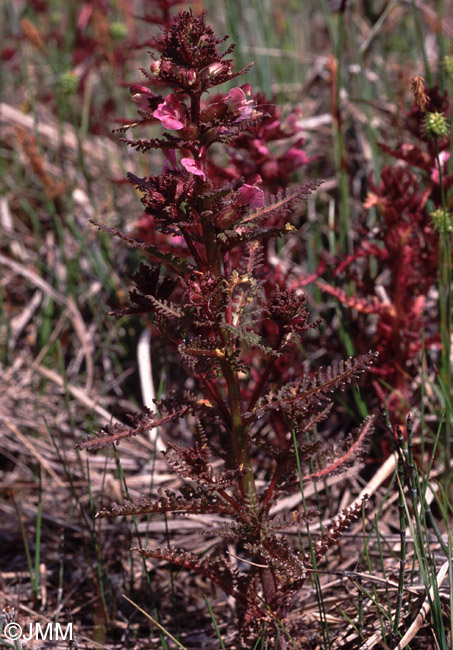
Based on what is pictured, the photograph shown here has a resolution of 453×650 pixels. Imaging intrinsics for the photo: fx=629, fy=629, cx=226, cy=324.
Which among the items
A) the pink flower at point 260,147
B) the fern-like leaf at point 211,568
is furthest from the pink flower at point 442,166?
the fern-like leaf at point 211,568

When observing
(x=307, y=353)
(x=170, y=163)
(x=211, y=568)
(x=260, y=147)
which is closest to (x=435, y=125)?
(x=260, y=147)

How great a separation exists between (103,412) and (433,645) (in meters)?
1.48

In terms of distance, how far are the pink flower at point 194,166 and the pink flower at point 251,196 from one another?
91mm

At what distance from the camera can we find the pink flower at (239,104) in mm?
1312

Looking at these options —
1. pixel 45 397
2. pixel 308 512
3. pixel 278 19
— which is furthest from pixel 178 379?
pixel 278 19

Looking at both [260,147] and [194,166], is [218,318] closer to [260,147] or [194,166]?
[194,166]

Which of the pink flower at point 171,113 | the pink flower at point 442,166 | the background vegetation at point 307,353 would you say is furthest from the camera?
the pink flower at point 442,166

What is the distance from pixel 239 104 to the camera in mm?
1325

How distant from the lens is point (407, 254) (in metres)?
→ 2.06

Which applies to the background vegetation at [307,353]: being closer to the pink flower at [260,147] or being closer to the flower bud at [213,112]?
the pink flower at [260,147]

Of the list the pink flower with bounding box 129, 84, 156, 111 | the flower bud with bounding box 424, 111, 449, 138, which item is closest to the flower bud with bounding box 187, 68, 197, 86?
the pink flower with bounding box 129, 84, 156, 111

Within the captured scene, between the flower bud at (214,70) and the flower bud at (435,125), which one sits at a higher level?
the flower bud at (435,125)

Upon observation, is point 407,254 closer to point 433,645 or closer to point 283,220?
point 283,220

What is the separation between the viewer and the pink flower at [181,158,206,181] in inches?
50.5
